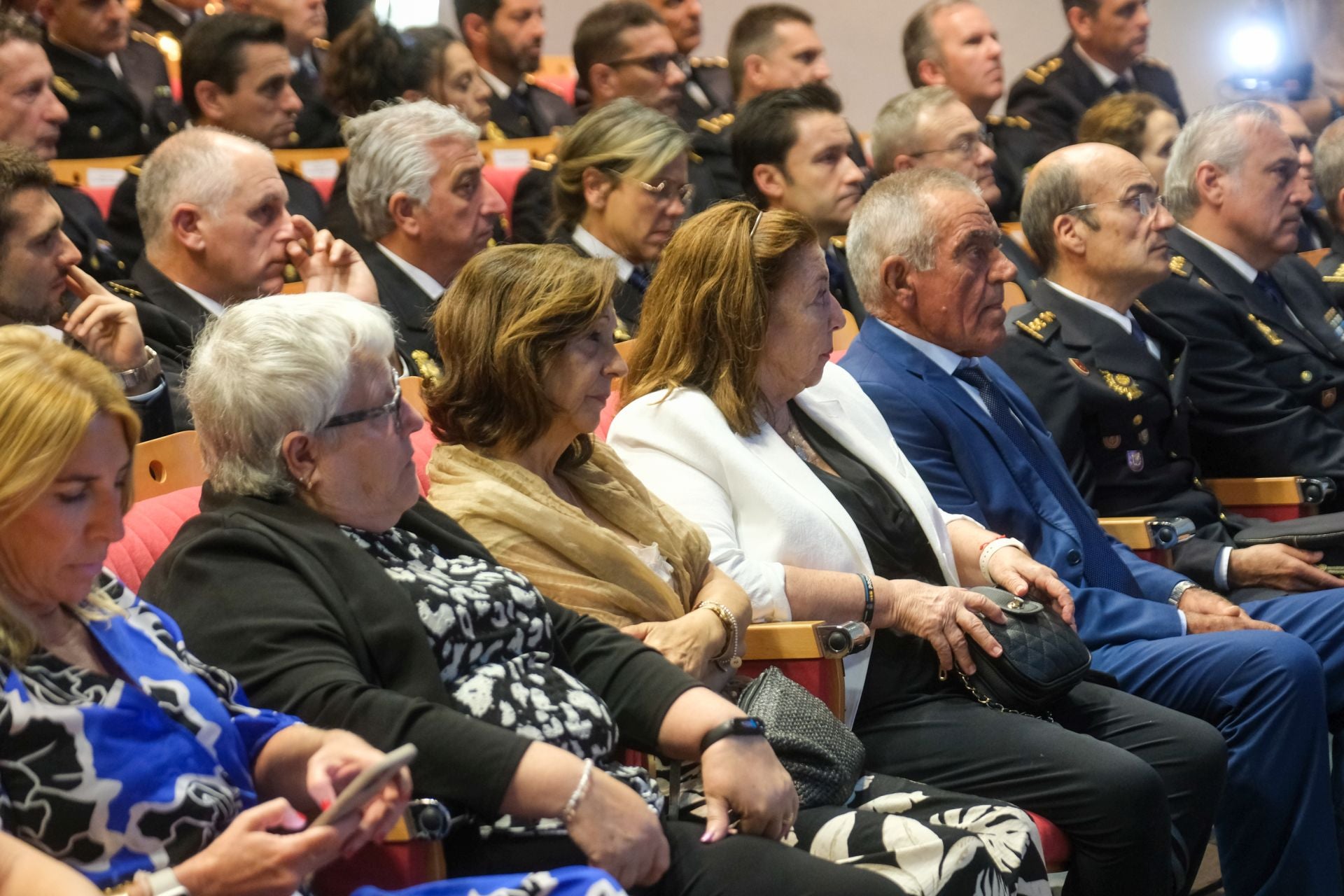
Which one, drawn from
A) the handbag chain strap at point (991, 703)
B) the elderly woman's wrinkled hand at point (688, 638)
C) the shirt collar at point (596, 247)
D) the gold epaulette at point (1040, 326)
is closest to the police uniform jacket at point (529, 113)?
the shirt collar at point (596, 247)

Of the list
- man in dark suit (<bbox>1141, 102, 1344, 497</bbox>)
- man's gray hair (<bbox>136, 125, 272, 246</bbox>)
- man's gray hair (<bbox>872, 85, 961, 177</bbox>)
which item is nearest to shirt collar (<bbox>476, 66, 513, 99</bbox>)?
man's gray hair (<bbox>872, 85, 961, 177</bbox>)

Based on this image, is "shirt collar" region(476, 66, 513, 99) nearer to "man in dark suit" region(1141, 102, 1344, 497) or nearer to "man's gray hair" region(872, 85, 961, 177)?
"man's gray hair" region(872, 85, 961, 177)

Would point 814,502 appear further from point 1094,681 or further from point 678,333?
point 1094,681

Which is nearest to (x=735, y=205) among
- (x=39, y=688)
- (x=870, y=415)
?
(x=870, y=415)

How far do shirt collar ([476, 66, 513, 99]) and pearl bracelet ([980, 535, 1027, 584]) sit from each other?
12.2 feet

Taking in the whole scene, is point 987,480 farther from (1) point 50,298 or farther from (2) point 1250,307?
(1) point 50,298

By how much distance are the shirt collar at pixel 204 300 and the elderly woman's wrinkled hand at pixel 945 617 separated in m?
1.68

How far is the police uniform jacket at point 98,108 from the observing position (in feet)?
15.5

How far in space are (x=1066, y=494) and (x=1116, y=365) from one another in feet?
1.66

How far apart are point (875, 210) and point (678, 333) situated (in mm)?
633

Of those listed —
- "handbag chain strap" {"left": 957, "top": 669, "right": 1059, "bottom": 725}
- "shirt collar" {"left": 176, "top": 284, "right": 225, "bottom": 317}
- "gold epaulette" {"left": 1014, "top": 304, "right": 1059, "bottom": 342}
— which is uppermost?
"gold epaulette" {"left": 1014, "top": 304, "right": 1059, "bottom": 342}

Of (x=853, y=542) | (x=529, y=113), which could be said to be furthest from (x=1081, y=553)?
(x=529, y=113)

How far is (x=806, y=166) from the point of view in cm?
430

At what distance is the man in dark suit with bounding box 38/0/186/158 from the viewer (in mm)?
4730
